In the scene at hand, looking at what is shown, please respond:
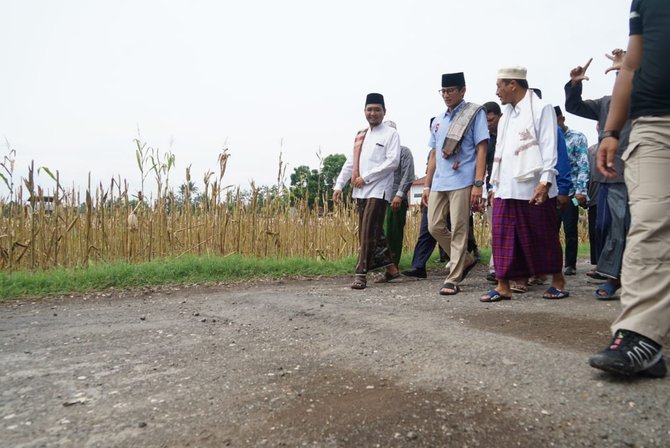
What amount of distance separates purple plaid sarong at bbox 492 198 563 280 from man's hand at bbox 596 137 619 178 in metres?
1.63

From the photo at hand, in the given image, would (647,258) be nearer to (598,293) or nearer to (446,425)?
(446,425)

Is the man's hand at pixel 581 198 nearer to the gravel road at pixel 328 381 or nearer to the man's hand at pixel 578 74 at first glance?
the man's hand at pixel 578 74

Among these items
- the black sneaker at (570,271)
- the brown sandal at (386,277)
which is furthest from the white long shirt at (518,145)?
the black sneaker at (570,271)

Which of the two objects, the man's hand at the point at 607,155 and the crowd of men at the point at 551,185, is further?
the man's hand at the point at 607,155

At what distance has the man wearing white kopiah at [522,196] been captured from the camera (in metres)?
3.92

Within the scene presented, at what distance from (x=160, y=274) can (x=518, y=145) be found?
3750mm

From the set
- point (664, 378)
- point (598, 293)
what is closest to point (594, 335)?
point (664, 378)

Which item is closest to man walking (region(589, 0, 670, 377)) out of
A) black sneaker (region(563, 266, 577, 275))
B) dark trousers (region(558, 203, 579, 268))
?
black sneaker (region(563, 266, 577, 275))

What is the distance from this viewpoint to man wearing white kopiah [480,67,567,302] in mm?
3918

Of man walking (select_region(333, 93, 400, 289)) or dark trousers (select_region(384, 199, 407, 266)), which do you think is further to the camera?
dark trousers (select_region(384, 199, 407, 266))

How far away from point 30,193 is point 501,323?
545 centimetres

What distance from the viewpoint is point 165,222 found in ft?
22.2

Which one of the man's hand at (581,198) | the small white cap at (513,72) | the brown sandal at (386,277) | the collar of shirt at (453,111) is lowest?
the brown sandal at (386,277)

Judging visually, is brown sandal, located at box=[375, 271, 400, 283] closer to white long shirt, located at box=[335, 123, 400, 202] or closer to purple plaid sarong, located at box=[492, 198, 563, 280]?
white long shirt, located at box=[335, 123, 400, 202]
